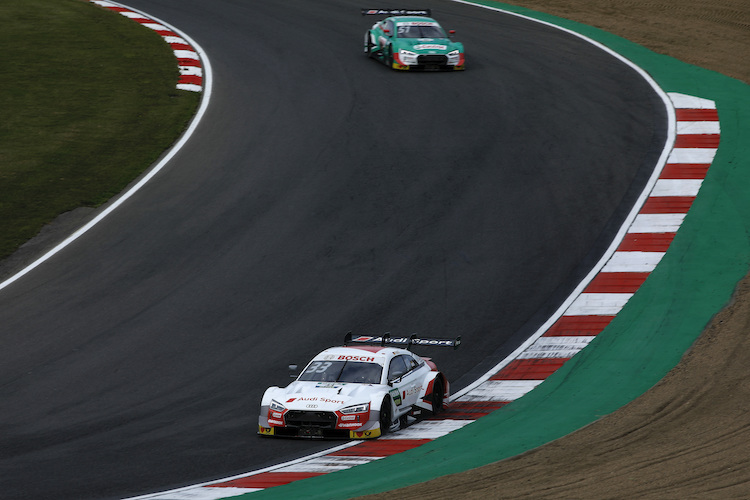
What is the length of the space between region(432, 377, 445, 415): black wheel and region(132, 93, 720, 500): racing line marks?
11cm

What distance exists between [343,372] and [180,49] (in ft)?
59.9

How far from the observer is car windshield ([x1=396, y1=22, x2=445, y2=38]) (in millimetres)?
29703

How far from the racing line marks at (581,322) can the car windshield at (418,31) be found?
A: 22.3ft

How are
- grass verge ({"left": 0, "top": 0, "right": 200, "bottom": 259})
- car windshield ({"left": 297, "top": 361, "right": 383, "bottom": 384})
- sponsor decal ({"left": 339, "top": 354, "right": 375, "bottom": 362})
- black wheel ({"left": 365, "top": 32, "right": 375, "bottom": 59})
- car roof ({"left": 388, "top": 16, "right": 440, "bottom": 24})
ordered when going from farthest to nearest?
1. black wheel ({"left": 365, "top": 32, "right": 375, "bottom": 59})
2. car roof ({"left": 388, "top": 16, "right": 440, "bottom": 24})
3. grass verge ({"left": 0, "top": 0, "right": 200, "bottom": 259})
4. sponsor decal ({"left": 339, "top": 354, "right": 375, "bottom": 362})
5. car windshield ({"left": 297, "top": 361, "right": 383, "bottom": 384})

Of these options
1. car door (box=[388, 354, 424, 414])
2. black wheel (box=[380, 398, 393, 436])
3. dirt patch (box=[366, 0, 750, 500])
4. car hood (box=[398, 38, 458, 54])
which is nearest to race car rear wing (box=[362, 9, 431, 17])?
car hood (box=[398, 38, 458, 54])

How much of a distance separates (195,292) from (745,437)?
1004 centimetres

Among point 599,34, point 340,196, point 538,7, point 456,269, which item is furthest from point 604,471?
point 538,7

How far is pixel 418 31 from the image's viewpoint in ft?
97.6

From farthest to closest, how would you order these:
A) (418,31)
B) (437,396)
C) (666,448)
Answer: (418,31), (437,396), (666,448)

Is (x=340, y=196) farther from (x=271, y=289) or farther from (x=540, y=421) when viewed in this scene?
(x=540, y=421)

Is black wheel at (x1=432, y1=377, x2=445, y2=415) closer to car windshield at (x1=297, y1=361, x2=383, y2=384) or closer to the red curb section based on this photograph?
car windshield at (x1=297, y1=361, x2=383, y2=384)

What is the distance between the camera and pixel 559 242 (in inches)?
812

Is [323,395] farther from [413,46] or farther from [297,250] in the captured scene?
[413,46]

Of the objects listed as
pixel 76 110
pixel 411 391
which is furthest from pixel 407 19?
pixel 411 391
